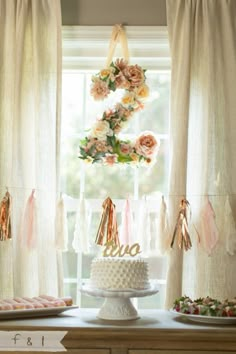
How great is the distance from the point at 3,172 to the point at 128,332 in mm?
1011

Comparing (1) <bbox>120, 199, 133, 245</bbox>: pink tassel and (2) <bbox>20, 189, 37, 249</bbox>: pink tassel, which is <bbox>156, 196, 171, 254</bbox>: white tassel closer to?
(1) <bbox>120, 199, 133, 245</bbox>: pink tassel

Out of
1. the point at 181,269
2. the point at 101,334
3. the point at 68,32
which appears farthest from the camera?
the point at 68,32

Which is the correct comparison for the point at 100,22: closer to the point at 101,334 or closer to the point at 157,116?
the point at 157,116

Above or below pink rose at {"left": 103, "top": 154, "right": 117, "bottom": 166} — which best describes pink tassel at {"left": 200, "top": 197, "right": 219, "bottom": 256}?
below

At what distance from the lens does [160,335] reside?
2.05 metres

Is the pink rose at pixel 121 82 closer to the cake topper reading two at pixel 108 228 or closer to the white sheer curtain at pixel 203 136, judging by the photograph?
the white sheer curtain at pixel 203 136

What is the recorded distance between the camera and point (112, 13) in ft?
9.57

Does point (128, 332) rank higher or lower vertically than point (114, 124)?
lower

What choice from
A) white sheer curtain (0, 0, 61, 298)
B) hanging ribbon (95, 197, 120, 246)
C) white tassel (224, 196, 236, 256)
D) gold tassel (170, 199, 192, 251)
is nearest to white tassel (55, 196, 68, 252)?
white sheer curtain (0, 0, 61, 298)

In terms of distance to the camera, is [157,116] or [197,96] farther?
[157,116]

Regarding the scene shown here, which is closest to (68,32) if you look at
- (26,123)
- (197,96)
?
(26,123)

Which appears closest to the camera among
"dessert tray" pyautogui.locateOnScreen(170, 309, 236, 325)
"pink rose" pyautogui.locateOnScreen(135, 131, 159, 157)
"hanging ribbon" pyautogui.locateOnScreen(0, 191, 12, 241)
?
"dessert tray" pyautogui.locateOnScreen(170, 309, 236, 325)

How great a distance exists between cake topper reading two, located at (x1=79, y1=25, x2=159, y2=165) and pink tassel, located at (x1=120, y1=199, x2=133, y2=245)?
0.21m

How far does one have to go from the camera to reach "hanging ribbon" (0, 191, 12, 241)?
8.54 feet
